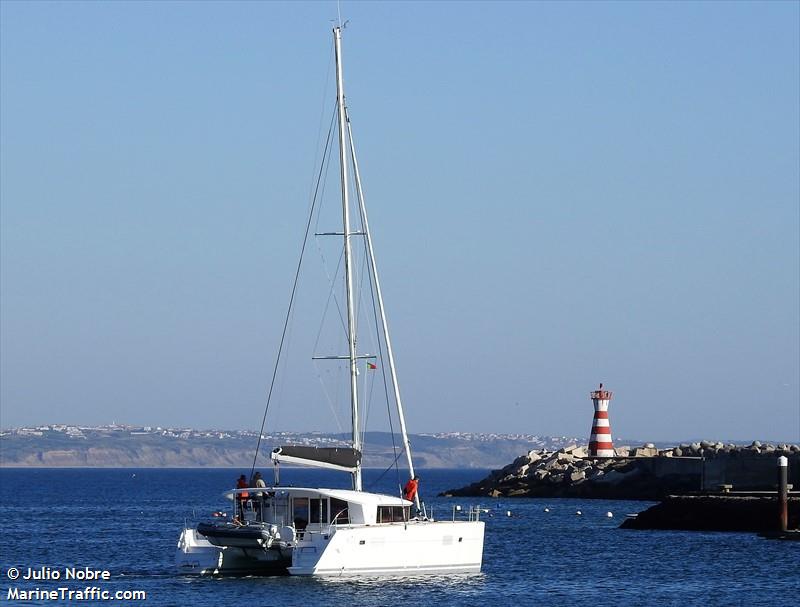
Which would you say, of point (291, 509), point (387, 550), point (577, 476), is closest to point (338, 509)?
point (291, 509)

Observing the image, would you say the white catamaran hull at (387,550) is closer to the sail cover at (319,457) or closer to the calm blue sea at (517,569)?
the calm blue sea at (517,569)

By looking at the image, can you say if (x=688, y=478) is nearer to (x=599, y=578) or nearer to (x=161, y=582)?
(x=599, y=578)

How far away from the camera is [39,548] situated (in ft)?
163

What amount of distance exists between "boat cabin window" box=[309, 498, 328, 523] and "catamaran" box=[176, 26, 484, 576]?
→ 2 cm

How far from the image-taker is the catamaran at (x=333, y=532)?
34406 millimetres

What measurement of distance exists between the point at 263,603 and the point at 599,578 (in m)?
10.5

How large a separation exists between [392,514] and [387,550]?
1081mm

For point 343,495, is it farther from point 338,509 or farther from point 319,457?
point 319,457

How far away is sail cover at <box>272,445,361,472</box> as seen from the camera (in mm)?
36406

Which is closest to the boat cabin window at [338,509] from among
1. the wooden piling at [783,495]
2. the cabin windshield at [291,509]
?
the cabin windshield at [291,509]

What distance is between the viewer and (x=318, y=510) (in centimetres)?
3531

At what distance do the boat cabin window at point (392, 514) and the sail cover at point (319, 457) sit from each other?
4.68 ft

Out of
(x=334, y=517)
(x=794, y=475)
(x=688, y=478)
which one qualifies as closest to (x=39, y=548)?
(x=334, y=517)

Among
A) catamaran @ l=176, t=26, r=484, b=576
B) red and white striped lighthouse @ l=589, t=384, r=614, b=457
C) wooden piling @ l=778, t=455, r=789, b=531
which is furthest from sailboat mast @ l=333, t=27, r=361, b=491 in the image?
red and white striped lighthouse @ l=589, t=384, r=614, b=457
